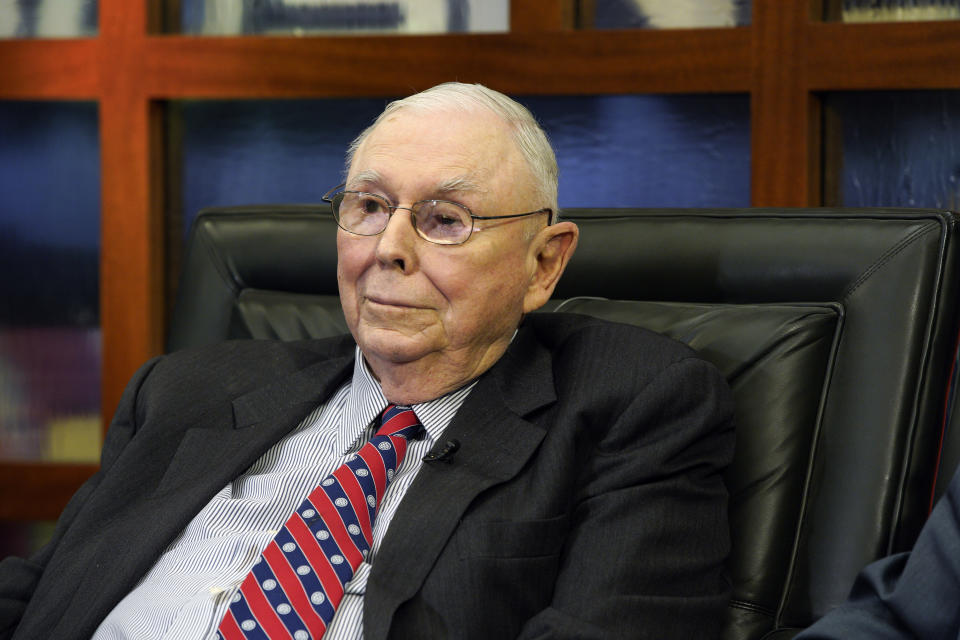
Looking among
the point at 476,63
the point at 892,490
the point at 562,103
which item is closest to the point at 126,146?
the point at 476,63

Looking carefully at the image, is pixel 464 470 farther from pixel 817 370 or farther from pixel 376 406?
pixel 817 370

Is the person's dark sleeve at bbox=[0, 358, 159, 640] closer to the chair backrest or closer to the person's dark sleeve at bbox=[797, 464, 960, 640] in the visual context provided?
the chair backrest

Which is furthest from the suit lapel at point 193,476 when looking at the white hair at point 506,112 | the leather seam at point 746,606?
the leather seam at point 746,606

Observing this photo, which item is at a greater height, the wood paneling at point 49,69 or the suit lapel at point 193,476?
the wood paneling at point 49,69

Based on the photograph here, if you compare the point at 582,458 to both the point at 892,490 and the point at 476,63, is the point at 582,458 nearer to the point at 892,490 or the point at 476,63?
the point at 892,490

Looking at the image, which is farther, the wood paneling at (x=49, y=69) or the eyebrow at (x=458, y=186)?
the wood paneling at (x=49, y=69)

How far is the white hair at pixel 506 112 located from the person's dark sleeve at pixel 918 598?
0.62 m

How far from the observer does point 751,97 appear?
6.97ft

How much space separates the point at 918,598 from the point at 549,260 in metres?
0.66

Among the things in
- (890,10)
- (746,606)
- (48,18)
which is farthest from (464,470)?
(48,18)

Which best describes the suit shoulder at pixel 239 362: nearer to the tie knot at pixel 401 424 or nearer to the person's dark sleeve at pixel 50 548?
the person's dark sleeve at pixel 50 548

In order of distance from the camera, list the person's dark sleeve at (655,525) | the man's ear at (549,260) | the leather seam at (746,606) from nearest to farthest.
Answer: the person's dark sleeve at (655,525)
the leather seam at (746,606)
the man's ear at (549,260)

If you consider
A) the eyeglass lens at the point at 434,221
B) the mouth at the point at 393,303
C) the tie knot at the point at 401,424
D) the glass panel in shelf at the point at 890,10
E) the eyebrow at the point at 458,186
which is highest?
the glass panel in shelf at the point at 890,10

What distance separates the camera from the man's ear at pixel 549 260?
1.47 m
